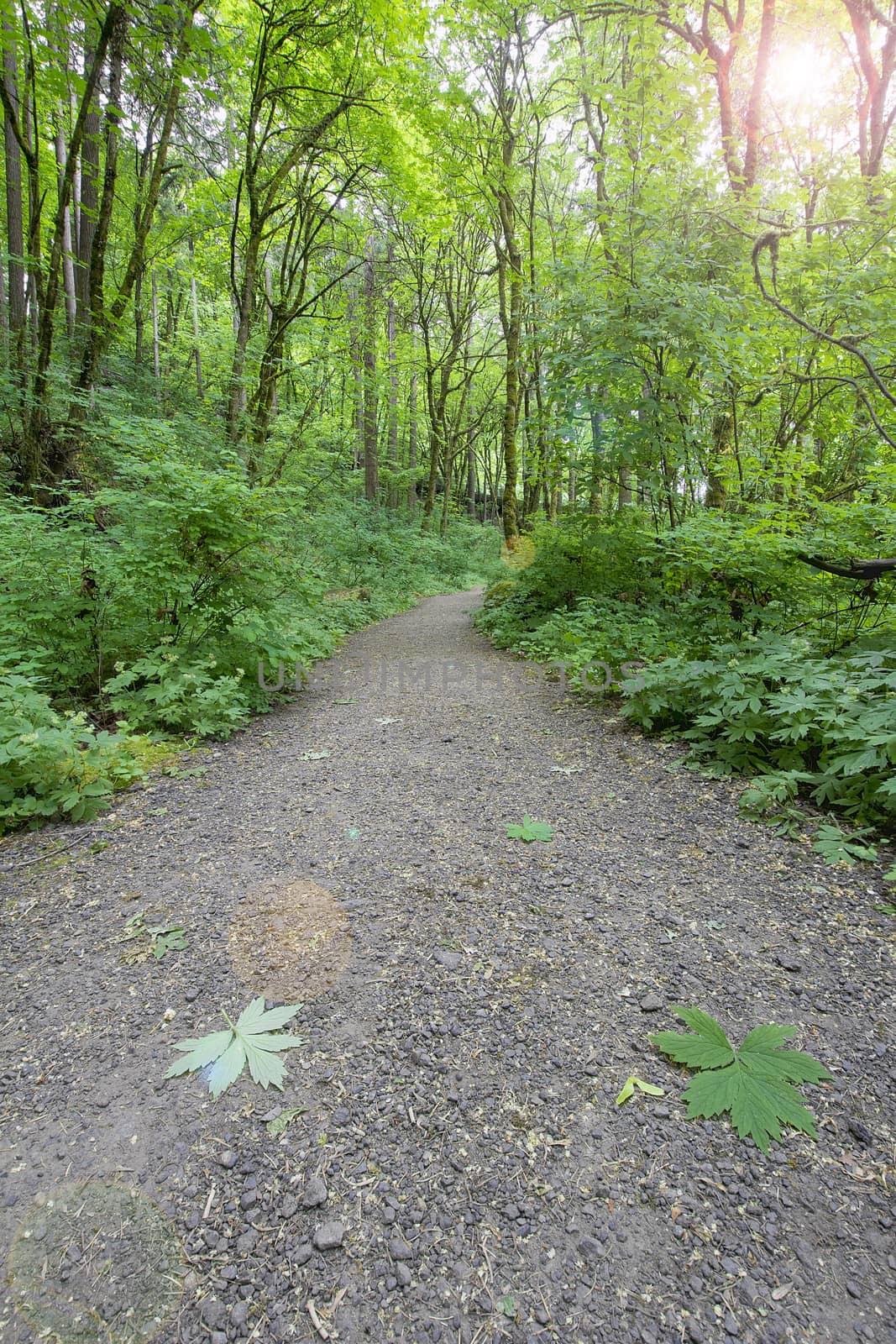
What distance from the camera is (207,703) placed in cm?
426

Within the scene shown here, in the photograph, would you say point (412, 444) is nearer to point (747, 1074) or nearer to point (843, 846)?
point (843, 846)

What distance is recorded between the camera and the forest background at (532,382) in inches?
140

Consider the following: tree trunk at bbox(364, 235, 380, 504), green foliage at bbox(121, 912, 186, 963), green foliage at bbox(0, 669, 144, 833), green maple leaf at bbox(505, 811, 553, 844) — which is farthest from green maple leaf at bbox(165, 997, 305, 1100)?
tree trunk at bbox(364, 235, 380, 504)

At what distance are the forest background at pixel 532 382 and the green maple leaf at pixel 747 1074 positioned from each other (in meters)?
1.27

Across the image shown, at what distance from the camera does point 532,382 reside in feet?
24.1

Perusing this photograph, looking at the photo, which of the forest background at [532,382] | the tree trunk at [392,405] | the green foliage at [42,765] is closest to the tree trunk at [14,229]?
the forest background at [532,382]

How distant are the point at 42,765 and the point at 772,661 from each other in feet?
13.6

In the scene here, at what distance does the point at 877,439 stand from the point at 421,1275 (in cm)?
691

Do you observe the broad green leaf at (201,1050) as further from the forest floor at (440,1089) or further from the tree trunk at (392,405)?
the tree trunk at (392,405)

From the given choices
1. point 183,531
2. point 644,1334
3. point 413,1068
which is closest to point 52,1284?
point 413,1068

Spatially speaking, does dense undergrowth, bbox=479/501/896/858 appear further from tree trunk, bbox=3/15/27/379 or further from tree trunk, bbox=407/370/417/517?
tree trunk, bbox=407/370/417/517

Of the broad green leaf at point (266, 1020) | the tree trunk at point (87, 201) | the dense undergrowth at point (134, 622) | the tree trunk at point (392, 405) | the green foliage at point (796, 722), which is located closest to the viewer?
the broad green leaf at point (266, 1020)

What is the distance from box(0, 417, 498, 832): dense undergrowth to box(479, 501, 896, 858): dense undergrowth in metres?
3.09

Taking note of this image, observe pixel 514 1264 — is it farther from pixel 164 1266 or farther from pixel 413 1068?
pixel 164 1266
